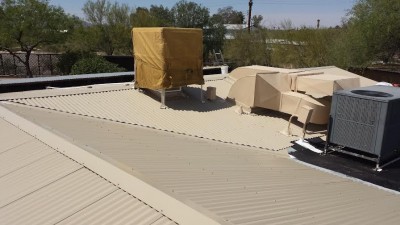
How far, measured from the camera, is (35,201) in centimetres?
543

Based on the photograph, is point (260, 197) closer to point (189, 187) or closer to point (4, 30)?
point (189, 187)

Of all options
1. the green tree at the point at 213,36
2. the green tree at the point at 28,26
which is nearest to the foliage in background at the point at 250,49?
the green tree at the point at 213,36

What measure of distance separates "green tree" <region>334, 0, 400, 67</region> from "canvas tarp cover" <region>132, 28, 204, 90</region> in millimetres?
18239

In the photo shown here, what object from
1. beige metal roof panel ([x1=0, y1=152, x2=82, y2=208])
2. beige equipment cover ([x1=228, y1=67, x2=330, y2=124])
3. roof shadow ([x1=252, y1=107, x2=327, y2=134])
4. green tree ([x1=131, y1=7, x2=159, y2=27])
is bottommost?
roof shadow ([x1=252, y1=107, x2=327, y2=134])

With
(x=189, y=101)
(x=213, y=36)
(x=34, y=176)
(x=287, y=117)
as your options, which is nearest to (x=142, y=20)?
(x=213, y=36)

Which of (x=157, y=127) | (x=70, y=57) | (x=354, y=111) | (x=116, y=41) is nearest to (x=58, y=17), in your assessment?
(x=70, y=57)

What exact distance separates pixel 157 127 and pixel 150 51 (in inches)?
130

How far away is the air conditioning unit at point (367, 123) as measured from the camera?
8.46 m

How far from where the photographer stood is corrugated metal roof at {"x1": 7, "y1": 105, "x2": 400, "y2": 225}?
4.82 m

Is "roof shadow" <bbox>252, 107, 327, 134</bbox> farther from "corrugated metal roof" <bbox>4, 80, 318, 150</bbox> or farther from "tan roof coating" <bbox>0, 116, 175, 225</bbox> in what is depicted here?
"tan roof coating" <bbox>0, 116, 175, 225</bbox>

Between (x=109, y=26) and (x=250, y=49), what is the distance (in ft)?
53.6

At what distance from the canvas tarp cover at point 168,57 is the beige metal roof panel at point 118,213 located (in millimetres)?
8193

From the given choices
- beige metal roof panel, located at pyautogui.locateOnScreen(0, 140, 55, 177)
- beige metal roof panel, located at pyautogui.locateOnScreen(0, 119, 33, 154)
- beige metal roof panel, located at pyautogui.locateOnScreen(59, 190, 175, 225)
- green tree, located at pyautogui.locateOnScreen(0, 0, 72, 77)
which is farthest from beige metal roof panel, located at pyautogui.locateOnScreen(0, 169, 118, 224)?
green tree, located at pyautogui.locateOnScreen(0, 0, 72, 77)

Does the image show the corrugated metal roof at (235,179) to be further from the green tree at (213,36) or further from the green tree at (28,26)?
the green tree at (213,36)
